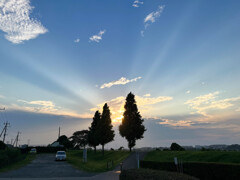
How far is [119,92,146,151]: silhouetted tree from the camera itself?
128 ft

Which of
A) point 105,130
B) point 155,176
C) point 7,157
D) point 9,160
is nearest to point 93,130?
point 105,130

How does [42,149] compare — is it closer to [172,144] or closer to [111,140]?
[111,140]

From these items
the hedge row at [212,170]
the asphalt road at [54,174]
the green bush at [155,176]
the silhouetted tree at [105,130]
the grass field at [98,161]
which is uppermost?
the silhouetted tree at [105,130]

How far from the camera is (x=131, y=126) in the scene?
128ft

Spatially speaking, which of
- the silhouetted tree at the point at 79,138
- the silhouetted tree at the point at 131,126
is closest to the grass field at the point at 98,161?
the silhouetted tree at the point at 131,126

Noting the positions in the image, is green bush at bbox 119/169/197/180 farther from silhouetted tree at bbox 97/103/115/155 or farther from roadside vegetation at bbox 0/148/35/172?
silhouetted tree at bbox 97/103/115/155

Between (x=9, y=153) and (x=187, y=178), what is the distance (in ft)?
91.8

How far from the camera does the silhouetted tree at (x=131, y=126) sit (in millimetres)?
39156

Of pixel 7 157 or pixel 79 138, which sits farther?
pixel 79 138

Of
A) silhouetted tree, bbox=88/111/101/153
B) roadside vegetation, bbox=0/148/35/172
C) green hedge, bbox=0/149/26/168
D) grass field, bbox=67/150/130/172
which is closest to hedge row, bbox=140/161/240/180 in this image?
grass field, bbox=67/150/130/172

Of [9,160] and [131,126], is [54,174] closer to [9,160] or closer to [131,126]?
[9,160]

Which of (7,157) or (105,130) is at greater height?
(105,130)

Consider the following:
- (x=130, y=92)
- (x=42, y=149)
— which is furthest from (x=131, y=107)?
(x=42, y=149)

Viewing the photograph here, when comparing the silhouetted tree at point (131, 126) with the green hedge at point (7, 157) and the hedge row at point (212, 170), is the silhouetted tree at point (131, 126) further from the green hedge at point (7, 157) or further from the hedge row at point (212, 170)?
the hedge row at point (212, 170)
